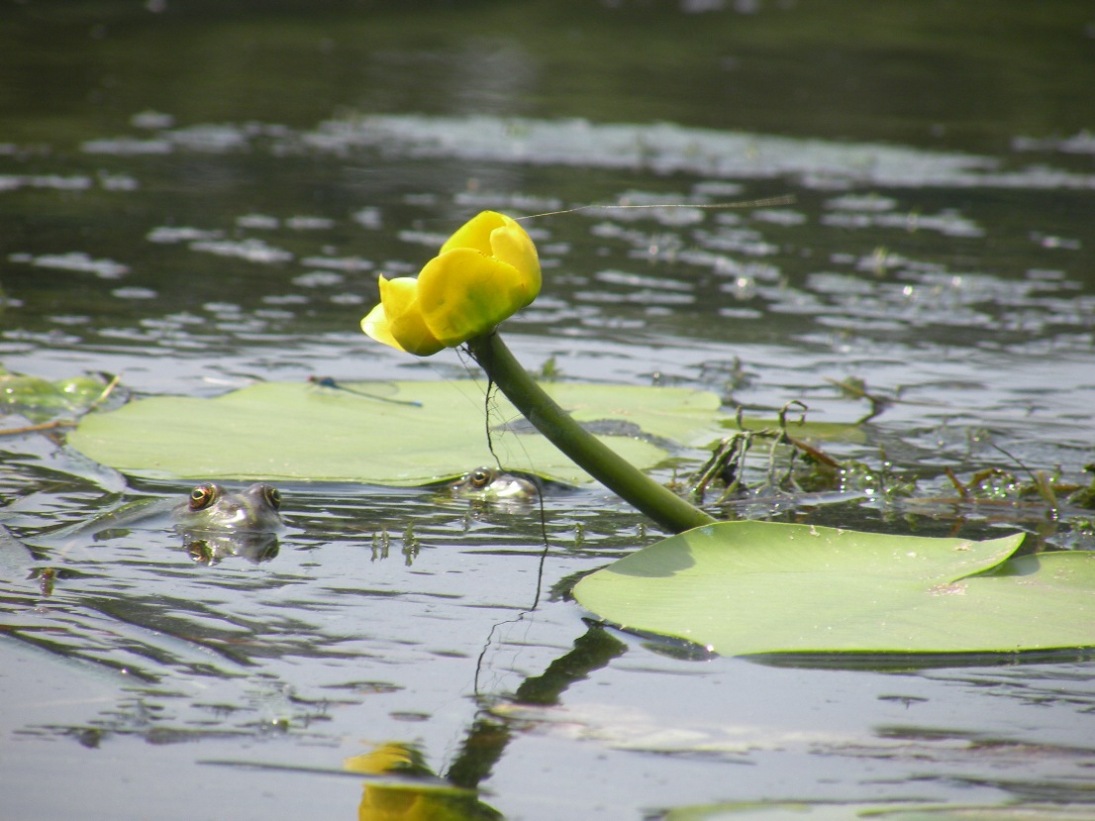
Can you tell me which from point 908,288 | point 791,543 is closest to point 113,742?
point 791,543

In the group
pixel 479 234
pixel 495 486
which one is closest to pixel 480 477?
pixel 495 486

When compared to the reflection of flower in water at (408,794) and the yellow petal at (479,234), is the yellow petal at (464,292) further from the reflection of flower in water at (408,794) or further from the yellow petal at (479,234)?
the reflection of flower in water at (408,794)

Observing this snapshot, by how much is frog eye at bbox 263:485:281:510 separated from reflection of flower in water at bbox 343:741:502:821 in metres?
0.89

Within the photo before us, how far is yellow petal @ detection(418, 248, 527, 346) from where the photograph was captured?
5.54 feet

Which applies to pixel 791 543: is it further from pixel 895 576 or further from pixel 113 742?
pixel 113 742

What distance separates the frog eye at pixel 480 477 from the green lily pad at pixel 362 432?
3 centimetres

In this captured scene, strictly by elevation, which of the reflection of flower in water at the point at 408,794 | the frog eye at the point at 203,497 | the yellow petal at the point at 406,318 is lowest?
the reflection of flower in water at the point at 408,794

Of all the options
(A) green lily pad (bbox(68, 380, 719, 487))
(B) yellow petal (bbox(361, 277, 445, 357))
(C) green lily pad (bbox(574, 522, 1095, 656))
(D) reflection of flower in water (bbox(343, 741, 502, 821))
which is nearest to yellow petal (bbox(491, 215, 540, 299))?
(B) yellow petal (bbox(361, 277, 445, 357))

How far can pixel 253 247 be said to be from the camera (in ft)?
16.6

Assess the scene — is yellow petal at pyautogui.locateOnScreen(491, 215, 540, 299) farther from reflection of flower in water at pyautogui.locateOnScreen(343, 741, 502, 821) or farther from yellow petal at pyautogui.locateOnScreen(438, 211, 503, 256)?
reflection of flower in water at pyautogui.locateOnScreen(343, 741, 502, 821)

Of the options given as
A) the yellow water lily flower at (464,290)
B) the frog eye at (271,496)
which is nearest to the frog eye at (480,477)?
the frog eye at (271,496)

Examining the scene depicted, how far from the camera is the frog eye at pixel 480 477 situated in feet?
8.38

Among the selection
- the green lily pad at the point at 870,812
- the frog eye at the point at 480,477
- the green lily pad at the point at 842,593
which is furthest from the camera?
the frog eye at the point at 480,477

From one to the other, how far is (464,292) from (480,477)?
900 mm
